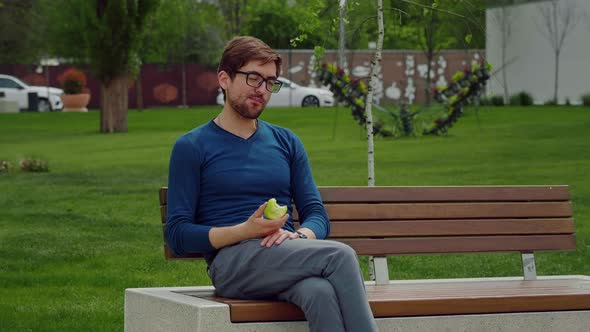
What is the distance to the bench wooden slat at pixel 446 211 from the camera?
6.15 meters

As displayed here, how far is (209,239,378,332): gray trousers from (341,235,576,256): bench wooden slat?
118 cm

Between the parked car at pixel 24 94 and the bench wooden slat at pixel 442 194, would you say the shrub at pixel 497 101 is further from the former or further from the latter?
the bench wooden slat at pixel 442 194

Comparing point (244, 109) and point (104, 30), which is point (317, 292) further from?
point (104, 30)

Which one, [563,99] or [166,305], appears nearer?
[166,305]

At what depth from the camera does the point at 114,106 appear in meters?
35.9

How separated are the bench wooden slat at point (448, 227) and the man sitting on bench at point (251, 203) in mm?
676

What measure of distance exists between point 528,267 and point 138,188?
1025 cm

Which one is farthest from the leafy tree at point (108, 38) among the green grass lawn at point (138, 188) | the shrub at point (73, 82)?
the shrub at point (73, 82)

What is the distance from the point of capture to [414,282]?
622 centimetres

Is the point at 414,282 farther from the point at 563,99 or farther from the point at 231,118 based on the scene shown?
the point at 563,99

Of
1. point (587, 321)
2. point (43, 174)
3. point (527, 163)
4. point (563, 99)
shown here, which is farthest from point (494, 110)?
point (587, 321)

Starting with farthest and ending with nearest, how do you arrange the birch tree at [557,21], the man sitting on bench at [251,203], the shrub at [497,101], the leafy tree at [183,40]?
the leafy tree at [183,40]
the birch tree at [557,21]
the shrub at [497,101]
the man sitting on bench at [251,203]

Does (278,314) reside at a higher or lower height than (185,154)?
lower

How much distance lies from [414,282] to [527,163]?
46.4ft
